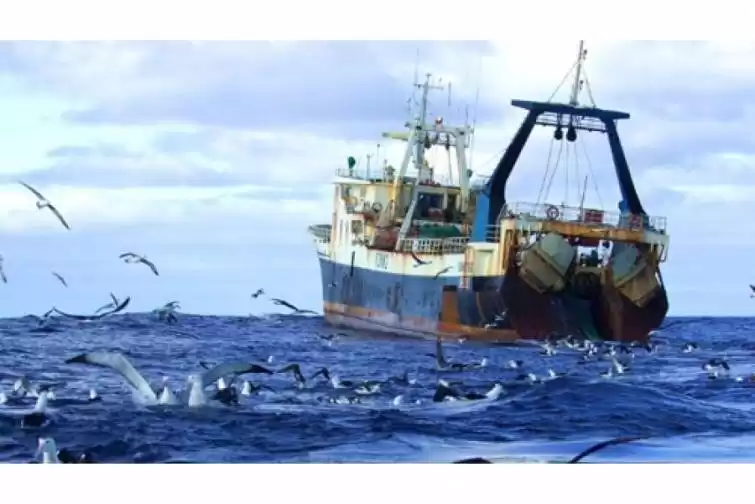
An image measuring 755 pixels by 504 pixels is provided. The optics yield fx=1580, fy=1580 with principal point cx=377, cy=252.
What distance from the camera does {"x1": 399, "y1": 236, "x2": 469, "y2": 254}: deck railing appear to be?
111 feet

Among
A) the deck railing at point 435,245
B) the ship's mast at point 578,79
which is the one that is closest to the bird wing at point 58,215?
the ship's mast at point 578,79

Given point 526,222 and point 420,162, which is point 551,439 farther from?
point 420,162

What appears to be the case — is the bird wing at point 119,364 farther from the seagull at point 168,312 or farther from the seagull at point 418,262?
the seagull at point 418,262

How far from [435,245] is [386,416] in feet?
53.2

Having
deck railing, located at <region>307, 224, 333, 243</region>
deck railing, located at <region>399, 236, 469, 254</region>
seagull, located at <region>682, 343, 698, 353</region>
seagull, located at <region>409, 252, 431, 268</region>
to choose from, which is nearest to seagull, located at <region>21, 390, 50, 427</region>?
deck railing, located at <region>399, 236, 469, 254</region>

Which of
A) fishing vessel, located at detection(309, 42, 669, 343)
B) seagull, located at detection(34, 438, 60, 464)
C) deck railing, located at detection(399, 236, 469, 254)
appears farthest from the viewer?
deck railing, located at detection(399, 236, 469, 254)

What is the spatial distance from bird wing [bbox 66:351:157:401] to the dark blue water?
0.32 meters

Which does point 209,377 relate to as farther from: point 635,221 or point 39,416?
point 635,221

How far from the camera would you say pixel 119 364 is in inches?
701

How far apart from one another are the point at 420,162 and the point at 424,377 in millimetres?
15629

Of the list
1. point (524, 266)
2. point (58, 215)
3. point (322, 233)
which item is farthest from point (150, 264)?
point (322, 233)

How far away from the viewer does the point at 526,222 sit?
29953 millimetres

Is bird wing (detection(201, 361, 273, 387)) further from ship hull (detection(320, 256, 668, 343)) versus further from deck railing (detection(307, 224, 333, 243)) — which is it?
deck railing (detection(307, 224, 333, 243))

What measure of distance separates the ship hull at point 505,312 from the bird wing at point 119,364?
1268 cm
